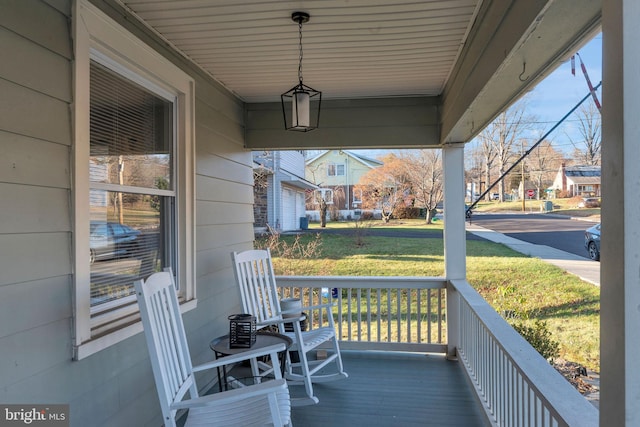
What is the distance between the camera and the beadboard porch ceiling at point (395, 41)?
5.37ft

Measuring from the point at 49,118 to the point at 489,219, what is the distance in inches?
182

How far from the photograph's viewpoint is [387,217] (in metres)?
8.54

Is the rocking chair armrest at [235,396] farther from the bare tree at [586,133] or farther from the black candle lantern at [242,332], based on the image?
the bare tree at [586,133]

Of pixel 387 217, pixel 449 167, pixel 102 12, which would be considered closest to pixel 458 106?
pixel 449 167

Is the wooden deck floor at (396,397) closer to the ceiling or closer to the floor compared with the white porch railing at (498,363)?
closer to the floor

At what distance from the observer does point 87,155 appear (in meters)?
1.86

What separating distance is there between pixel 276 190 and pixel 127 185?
6.85 meters

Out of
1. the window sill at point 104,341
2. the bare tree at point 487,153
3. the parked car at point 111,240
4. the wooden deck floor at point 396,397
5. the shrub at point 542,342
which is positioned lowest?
the wooden deck floor at point 396,397

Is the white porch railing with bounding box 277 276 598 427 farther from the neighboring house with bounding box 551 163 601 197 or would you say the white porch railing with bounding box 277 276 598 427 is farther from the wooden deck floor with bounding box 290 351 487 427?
the neighboring house with bounding box 551 163 601 197

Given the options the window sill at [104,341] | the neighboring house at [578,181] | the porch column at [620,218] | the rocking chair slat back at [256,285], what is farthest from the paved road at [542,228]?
the window sill at [104,341]

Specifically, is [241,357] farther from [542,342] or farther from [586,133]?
[542,342]

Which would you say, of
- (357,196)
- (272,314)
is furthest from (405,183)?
(272,314)

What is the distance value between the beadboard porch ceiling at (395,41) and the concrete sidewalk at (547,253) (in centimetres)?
109

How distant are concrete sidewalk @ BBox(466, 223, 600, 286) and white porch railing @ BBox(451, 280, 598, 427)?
0.60m
